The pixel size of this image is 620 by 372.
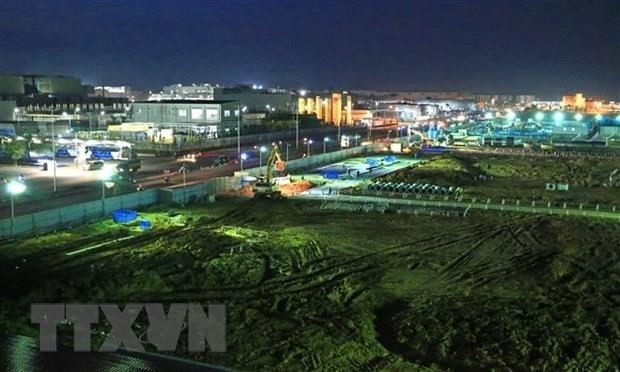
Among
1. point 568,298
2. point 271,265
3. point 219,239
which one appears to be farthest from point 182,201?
point 568,298

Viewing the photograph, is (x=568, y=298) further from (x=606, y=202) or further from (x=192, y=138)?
(x=192, y=138)

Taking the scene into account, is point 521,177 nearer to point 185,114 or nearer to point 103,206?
point 103,206

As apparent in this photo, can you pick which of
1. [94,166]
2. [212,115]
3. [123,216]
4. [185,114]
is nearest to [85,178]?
[94,166]

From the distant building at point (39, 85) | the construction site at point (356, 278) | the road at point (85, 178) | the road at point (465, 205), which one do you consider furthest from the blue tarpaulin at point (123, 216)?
the distant building at point (39, 85)

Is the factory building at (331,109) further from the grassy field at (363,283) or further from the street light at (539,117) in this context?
the grassy field at (363,283)

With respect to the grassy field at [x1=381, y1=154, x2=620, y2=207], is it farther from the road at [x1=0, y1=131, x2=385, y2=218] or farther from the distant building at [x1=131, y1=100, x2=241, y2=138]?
the distant building at [x1=131, y1=100, x2=241, y2=138]
